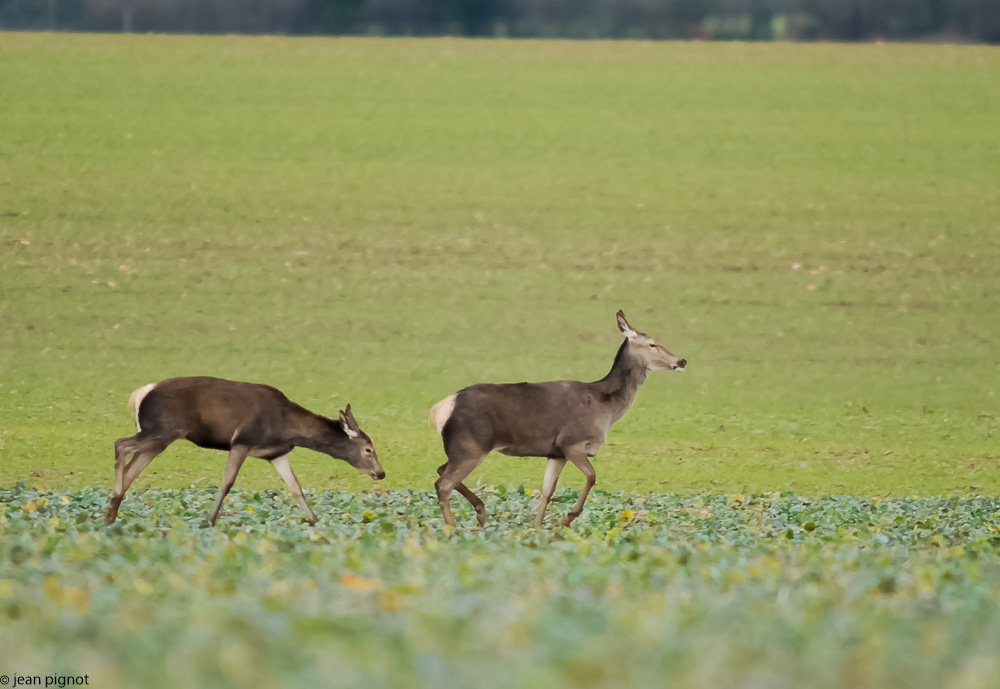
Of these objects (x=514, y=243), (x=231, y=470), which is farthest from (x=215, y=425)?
(x=514, y=243)

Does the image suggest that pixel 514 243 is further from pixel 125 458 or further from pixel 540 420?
pixel 125 458

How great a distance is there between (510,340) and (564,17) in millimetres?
15818

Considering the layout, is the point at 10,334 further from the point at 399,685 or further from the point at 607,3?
the point at 399,685

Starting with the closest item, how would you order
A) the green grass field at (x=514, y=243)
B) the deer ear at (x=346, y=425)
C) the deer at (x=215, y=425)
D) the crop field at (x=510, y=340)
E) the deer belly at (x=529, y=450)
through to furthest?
1. the crop field at (x=510, y=340)
2. the deer at (x=215, y=425)
3. the deer belly at (x=529, y=450)
4. the deer ear at (x=346, y=425)
5. the green grass field at (x=514, y=243)

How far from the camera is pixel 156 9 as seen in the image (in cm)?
4181

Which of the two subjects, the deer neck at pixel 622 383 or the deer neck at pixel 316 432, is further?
the deer neck at pixel 622 383

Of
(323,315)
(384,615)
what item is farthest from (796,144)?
(384,615)

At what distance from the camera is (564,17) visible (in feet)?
133

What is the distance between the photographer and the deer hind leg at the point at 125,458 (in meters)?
12.9

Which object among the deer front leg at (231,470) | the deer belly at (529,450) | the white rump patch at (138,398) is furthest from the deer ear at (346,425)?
the white rump patch at (138,398)

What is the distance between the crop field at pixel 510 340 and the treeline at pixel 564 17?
25.2 inches

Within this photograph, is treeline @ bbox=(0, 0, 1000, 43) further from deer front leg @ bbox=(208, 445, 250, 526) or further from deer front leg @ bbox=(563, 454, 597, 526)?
deer front leg @ bbox=(208, 445, 250, 526)

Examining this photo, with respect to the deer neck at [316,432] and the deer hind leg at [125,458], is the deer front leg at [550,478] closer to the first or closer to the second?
the deer neck at [316,432]

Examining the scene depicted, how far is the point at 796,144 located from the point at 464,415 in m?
23.9
